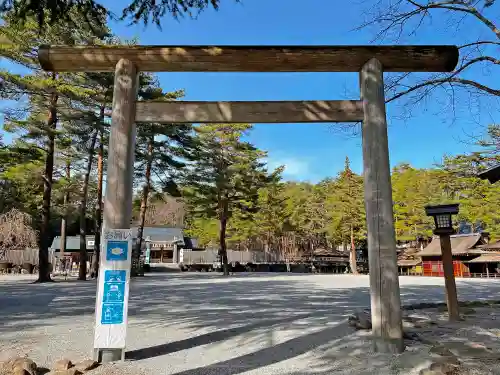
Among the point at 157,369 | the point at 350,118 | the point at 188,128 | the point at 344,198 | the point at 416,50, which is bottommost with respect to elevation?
the point at 157,369

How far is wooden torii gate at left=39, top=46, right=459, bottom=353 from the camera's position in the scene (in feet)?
13.3

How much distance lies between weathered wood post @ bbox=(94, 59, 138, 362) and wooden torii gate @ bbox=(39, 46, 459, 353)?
11 mm

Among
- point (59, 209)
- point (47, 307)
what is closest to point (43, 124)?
point (59, 209)

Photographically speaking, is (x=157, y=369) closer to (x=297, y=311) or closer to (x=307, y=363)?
(x=307, y=363)

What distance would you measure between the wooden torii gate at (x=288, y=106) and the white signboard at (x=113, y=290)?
0.17 m

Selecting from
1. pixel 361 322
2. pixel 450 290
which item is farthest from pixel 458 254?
pixel 361 322

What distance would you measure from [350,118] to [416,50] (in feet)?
3.46

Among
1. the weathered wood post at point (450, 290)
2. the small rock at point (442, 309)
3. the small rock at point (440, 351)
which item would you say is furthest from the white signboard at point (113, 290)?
the small rock at point (442, 309)

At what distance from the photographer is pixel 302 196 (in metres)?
37.4

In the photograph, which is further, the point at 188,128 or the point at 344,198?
the point at 344,198

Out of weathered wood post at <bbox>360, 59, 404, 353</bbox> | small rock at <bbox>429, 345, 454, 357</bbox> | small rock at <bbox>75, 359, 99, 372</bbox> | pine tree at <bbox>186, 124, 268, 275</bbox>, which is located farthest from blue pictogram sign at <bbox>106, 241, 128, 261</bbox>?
pine tree at <bbox>186, 124, 268, 275</bbox>

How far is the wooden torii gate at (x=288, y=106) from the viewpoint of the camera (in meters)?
4.06

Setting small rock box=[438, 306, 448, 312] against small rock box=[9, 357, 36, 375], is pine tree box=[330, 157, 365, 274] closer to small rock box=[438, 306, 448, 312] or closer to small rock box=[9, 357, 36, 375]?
small rock box=[438, 306, 448, 312]

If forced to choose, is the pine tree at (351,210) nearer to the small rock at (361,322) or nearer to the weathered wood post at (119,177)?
the small rock at (361,322)
